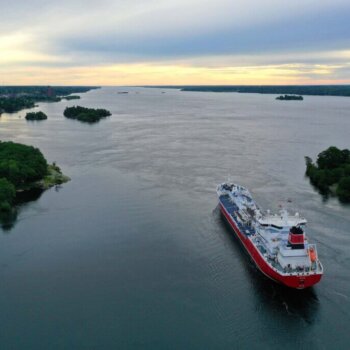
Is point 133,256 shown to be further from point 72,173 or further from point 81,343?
point 72,173

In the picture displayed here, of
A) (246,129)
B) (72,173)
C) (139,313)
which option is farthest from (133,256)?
(246,129)

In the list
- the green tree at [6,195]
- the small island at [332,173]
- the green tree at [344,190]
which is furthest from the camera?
the small island at [332,173]

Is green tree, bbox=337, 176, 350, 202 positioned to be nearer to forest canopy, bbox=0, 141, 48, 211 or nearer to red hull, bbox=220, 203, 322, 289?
red hull, bbox=220, 203, 322, 289

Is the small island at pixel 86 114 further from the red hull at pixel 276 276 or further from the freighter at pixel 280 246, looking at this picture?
the red hull at pixel 276 276

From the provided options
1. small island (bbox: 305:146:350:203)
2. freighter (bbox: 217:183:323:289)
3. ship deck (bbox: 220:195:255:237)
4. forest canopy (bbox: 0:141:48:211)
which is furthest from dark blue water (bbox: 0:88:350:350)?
forest canopy (bbox: 0:141:48:211)

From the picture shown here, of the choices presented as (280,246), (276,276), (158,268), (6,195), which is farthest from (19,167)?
(276,276)

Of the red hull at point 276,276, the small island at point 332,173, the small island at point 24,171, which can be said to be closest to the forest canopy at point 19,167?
the small island at point 24,171
